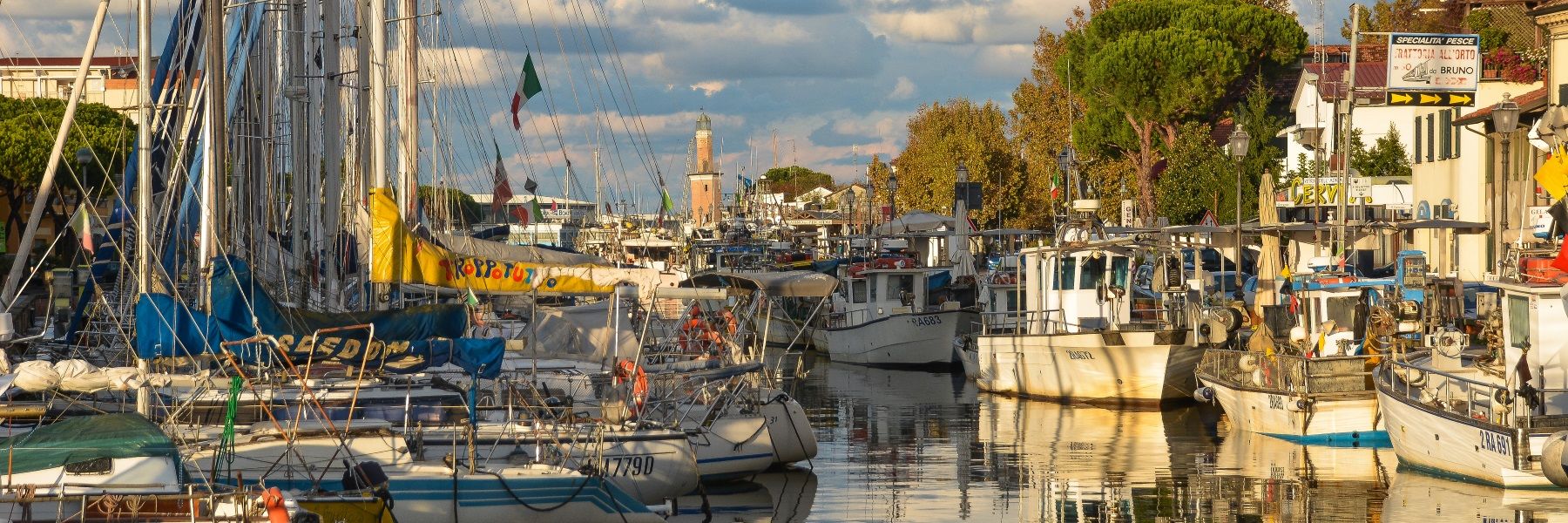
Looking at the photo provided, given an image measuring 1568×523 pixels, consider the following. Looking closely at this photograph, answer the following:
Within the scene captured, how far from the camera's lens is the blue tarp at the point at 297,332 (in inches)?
784

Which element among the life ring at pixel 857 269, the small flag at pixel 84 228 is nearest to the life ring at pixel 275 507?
the small flag at pixel 84 228

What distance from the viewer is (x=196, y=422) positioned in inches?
832

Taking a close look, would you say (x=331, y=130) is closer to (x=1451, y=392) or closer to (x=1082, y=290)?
(x=1082, y=290)

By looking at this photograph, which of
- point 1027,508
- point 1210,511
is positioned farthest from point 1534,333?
point 1027,508

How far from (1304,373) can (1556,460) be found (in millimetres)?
7570

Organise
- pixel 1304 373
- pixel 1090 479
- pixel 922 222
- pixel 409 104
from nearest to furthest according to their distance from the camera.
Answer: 1. pixel 1090 479
2. pixel 1304 373
3. pixel 409 104
4. pixel 922 222

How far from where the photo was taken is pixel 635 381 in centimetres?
2289

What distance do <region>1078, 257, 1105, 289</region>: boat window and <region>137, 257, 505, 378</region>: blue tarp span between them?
1721 centimetres

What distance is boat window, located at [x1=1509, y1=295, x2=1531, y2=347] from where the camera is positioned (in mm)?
22328

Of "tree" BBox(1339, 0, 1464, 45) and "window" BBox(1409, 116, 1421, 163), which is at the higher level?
"tree" BBox(1339, 0, 1464, 45)

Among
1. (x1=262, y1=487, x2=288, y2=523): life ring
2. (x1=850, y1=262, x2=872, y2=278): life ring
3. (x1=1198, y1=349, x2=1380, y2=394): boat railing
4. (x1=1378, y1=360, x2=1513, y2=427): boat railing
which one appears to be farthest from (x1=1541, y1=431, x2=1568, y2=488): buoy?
(x1=850, y1=262, x2=872, y2=278): life ring

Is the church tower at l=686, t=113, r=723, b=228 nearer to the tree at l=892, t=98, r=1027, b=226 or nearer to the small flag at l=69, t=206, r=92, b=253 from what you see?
the tree at l=892, t=98, r=1027, b=226

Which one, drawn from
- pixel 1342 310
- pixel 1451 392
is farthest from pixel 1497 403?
pixel 1342 310

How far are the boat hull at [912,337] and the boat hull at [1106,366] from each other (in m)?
10.1
